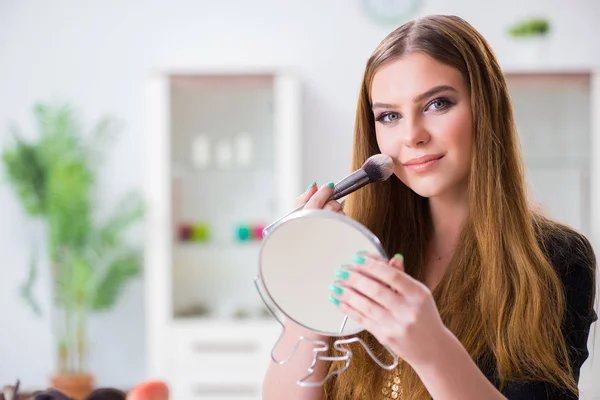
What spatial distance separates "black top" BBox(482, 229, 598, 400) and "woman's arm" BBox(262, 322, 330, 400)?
0.97 ft

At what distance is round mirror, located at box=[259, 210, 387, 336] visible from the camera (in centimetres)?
109

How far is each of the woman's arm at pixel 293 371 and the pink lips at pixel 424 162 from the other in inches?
13.2

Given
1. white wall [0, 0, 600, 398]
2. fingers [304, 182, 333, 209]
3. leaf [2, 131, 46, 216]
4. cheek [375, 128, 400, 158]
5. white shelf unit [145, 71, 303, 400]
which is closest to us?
fingers [304, 182, 333, 209]

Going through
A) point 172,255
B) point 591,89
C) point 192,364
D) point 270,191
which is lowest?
point 192,364

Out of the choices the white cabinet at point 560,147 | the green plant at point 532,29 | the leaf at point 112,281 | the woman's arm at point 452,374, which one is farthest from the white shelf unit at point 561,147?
the woman's arm at point 452,374

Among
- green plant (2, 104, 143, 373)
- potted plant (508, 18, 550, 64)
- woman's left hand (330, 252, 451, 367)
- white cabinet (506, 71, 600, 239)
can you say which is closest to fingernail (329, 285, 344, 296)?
woman's left hand (330, 252, 451, 367)

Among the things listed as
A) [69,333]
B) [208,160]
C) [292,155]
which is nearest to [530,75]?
[292,155]

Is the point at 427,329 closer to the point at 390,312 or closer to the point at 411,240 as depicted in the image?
the point at 390,312

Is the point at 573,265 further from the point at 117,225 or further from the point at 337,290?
the point at 117,225

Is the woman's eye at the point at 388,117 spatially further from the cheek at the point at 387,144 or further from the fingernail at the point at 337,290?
the fingernail at the point at 337,290

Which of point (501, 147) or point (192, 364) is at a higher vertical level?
point (501, 147)

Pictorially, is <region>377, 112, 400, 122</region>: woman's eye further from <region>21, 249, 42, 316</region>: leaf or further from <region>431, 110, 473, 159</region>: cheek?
<region>21, 249, 42, 316</region>: leaf

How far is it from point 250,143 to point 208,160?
0.23m

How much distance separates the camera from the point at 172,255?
163 inches
